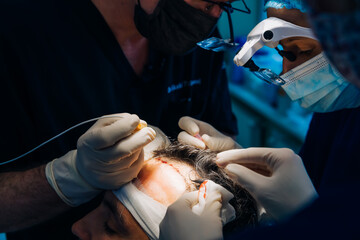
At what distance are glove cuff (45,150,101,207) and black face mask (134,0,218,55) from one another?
2.27 ft

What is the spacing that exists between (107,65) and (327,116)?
1.15 m

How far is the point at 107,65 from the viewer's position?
1585 mm

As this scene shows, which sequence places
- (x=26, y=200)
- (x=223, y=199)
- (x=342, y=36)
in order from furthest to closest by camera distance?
(x=26, y=200)
(x=223, y=199)
(x=342, y=36)

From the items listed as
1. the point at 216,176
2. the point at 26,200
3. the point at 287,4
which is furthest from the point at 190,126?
the point at 26,200

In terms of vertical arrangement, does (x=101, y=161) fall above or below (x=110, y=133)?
below

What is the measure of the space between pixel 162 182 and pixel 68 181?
1.31 feet

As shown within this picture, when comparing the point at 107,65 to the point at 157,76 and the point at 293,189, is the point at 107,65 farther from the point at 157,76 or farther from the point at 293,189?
the point at 293,189

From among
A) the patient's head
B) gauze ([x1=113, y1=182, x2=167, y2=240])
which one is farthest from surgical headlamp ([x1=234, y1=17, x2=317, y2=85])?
gauze ([x1=113, y1=182, x2=167, y2=240])

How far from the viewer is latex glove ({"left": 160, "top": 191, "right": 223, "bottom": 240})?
95 cm

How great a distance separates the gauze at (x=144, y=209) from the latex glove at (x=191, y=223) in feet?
0.27

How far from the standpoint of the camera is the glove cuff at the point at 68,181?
4.17 feet

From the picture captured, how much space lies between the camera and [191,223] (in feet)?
3.21

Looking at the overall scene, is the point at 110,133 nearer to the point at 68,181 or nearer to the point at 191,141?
the point at 68,181

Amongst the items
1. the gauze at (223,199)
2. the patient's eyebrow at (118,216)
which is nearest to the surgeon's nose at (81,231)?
the patient's eyebrow at (118,216)
